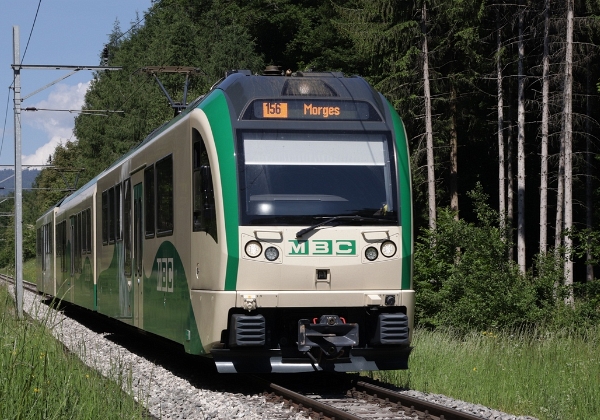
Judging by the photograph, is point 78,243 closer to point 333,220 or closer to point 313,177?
point 313,177

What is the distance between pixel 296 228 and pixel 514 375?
2.89 metres

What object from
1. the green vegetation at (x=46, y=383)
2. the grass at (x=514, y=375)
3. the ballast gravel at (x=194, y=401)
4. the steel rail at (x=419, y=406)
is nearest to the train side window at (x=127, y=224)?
the ballast gravel at (x=194, y=401)

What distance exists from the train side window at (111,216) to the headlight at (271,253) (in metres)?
6.59

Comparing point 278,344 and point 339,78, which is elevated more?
point 339,78

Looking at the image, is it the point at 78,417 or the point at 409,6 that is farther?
the point at 409,6

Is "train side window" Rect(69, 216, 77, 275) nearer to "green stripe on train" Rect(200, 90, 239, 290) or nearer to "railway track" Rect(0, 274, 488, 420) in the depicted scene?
"railway track" Rect(0, 274, 488, 420)

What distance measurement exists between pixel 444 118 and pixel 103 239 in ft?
76.2

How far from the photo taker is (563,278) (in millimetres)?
20984

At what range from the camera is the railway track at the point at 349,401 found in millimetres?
8219

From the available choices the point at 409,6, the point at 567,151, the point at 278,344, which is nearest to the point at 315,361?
the point at 278,344

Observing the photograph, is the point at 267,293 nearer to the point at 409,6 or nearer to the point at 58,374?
the point at 58,374

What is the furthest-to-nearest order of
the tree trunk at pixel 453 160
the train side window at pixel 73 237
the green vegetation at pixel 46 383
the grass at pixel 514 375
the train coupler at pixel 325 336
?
the tree trunk at pixel 453 160, the train side window at pixel 73 237, the train coupler at pixel 325 336, the grass at pixel 514 375, the green vegetation at pixel 46 383

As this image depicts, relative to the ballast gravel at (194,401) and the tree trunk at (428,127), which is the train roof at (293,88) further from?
the tree trunk at (428,127)

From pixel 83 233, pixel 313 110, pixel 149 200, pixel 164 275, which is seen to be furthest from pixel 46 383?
pixel 83 233
